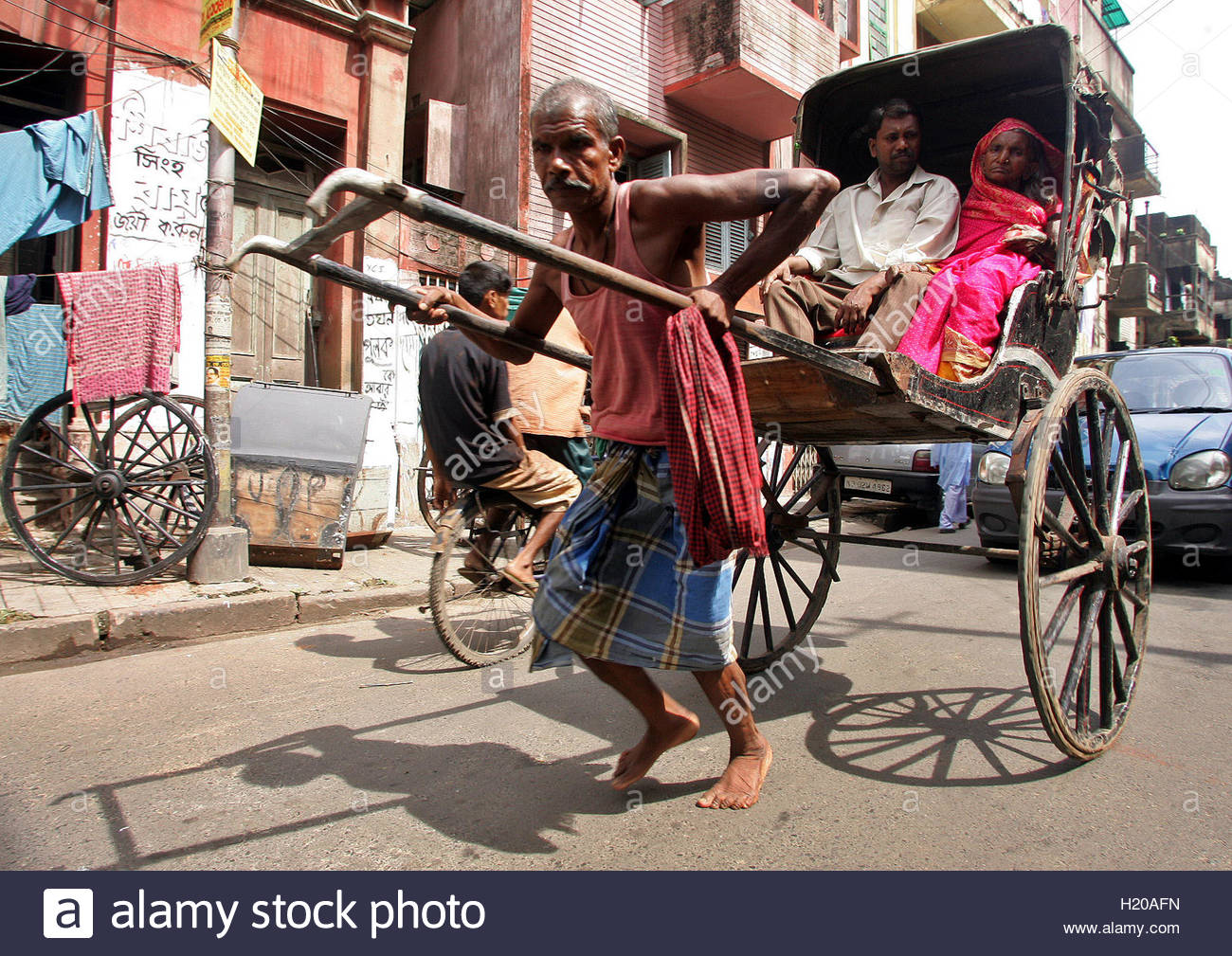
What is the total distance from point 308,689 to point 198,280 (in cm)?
512

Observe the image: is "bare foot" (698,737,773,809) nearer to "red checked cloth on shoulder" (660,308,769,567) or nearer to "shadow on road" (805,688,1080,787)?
"shadow on road" (805,688,1080,787)

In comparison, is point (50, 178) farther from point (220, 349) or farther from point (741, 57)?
point (741, 57)

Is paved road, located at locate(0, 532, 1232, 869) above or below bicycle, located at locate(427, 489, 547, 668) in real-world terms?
below

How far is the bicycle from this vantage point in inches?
155

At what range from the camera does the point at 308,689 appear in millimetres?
3547

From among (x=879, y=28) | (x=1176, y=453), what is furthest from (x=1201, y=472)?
(x=879, y=28)

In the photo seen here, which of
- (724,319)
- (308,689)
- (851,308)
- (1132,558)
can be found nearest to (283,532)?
(308,689)

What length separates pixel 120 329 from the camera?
204 inches

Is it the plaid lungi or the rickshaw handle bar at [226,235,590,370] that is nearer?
the rickshaw handle bar at [226,235,590,370]

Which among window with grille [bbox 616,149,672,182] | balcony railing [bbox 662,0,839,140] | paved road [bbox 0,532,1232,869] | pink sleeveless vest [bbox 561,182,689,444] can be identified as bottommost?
paved road [bbox 0,532,1232,869]

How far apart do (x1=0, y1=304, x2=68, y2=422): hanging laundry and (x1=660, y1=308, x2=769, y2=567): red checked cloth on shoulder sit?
219 inches

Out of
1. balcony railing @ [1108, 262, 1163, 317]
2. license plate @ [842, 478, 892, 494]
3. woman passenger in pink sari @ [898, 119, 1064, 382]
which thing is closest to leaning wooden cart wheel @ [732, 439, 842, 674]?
woman passenger in pink sari @ [898, 119, 1064, 382]

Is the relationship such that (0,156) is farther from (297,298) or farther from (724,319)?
(724,319)

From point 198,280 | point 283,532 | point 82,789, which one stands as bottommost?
point 82,789
